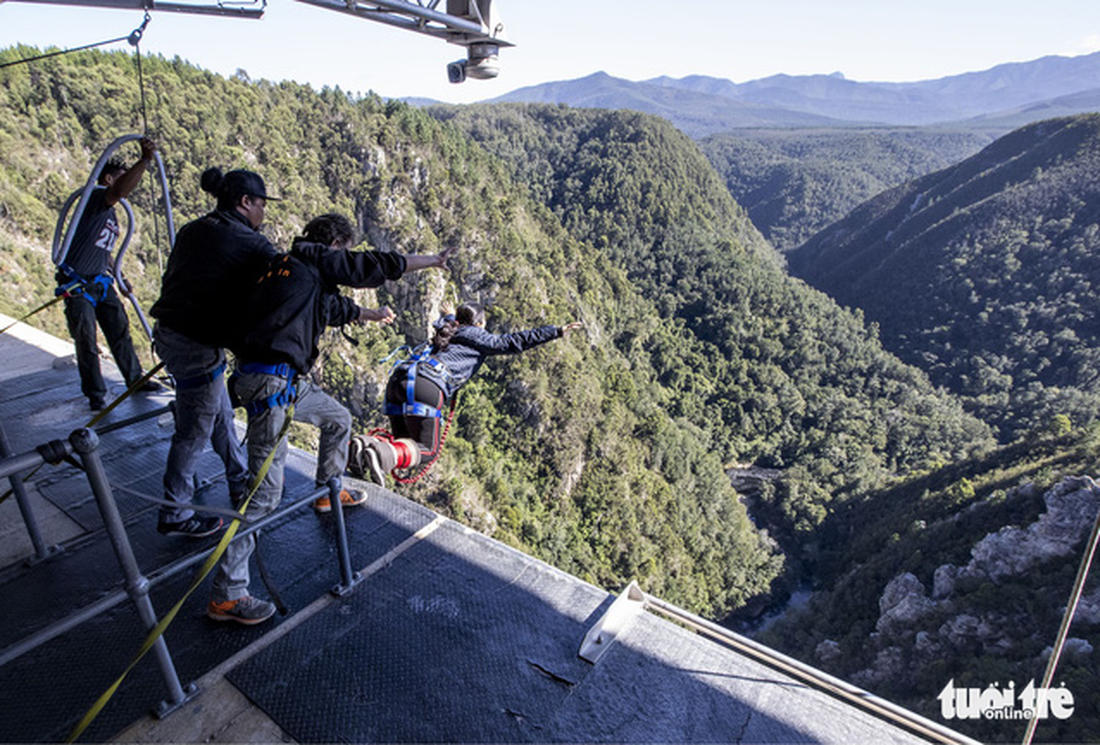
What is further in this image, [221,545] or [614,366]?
[614,366]

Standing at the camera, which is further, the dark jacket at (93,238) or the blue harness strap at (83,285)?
the blue harness strap at (83,285)

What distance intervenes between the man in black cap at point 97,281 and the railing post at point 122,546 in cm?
285

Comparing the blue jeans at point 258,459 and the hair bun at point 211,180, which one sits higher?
the hair bun at point 211,180

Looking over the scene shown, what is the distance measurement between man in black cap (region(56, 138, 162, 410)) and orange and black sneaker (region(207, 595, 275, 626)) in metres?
2.99

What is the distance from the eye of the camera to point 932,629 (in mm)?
33719

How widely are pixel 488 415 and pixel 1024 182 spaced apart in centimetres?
11911

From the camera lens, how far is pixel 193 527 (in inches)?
158

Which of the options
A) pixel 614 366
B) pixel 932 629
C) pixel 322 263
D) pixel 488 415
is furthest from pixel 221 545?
pixel 614 366

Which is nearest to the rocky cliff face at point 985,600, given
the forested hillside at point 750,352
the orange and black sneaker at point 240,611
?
the forested hillside at point 750,352

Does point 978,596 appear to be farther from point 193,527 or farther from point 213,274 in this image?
point 213,274

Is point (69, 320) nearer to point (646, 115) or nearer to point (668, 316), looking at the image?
point (668, 316)

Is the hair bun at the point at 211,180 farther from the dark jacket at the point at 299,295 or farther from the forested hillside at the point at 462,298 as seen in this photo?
the forested hillside at the point at 462,298

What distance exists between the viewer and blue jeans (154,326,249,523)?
11.0 feet

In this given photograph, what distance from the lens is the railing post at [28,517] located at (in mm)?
3272
